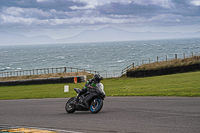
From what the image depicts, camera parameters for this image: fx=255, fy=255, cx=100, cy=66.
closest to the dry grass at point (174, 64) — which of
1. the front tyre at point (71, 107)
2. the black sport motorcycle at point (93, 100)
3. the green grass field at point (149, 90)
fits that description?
the green grass field at point (149, 90)

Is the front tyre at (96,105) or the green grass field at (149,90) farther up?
the front tyre at (96,105)

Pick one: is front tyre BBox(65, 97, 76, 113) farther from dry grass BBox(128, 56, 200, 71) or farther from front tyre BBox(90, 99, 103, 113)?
dry grass BBox(128, 56, 200, 71)

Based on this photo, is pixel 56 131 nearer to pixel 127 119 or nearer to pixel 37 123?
pixel 37 123

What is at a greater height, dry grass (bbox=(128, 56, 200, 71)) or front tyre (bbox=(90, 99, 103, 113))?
dry grass (bbox=(128, 56, 200, 71))

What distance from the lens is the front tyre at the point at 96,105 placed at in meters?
10.8

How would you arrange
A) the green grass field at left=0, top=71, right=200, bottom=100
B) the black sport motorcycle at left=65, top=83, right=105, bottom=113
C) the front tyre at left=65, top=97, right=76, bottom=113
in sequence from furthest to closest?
the green grass field at left=0, top=71, right=200, bottom=100 → the front tyre at left=65, top=97, right=76, bottom=113 → the black sport motorcycle at left=65, top=83, right=105, bottom=113

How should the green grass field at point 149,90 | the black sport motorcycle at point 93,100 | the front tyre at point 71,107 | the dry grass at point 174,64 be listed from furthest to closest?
1. the dry grass at point 174,64
2. the green grass field at point 149,90
3. the front tyre at point 71,107
4. the black sport motorcycle at point 93,100

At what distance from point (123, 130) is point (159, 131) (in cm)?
108

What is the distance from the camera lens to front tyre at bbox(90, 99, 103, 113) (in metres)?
10.8

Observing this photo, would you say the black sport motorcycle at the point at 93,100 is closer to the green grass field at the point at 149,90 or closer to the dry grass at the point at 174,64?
the green grass field at the point at 149,90

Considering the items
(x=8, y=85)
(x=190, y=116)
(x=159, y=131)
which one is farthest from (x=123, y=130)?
(x=8, y=85)

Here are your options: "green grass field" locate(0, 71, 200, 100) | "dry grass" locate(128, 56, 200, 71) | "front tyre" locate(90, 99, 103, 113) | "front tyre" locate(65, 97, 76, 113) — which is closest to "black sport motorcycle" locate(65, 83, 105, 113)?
"front tyre" locate(90, 99, 103, 113)

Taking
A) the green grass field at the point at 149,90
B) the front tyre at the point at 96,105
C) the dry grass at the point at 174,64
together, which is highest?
the dry grass at the point at 174,64

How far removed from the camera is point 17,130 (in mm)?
8914
